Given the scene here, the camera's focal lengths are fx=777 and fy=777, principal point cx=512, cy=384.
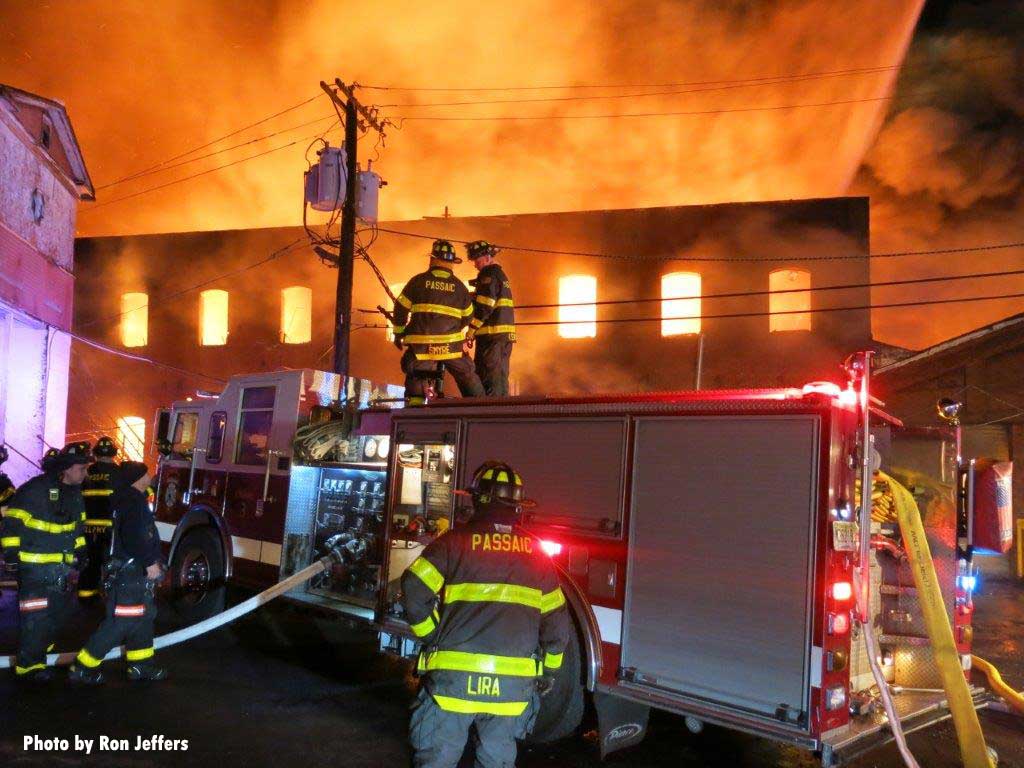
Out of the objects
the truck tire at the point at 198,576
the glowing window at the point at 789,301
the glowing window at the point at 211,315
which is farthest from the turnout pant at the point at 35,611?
the glowing window at the point at 211,315

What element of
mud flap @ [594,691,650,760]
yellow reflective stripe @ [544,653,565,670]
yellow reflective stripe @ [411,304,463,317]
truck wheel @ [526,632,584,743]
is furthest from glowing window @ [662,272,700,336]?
yellow reflective stripe @ [544,653,565,670]

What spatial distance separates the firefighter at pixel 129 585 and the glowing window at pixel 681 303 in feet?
41.3

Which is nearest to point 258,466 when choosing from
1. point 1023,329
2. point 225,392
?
point 225,392

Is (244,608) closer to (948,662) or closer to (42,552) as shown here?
(42,552)

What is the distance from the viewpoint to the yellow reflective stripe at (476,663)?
3.18 meters

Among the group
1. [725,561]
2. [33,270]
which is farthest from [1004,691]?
[33,270]

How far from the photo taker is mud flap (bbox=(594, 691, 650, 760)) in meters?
4.51

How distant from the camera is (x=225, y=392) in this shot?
7.99 metres

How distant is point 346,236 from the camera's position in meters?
12.0

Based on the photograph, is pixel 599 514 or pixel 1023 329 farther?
pixel 1023 329

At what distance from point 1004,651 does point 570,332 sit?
35.2 feet

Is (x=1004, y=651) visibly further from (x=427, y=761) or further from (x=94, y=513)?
(x=94, y=513)

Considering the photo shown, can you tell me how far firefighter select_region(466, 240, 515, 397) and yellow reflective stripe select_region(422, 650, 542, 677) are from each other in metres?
4.19

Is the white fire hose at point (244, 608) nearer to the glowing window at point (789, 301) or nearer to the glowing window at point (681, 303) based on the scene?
the glowing window at point (681, 303)
